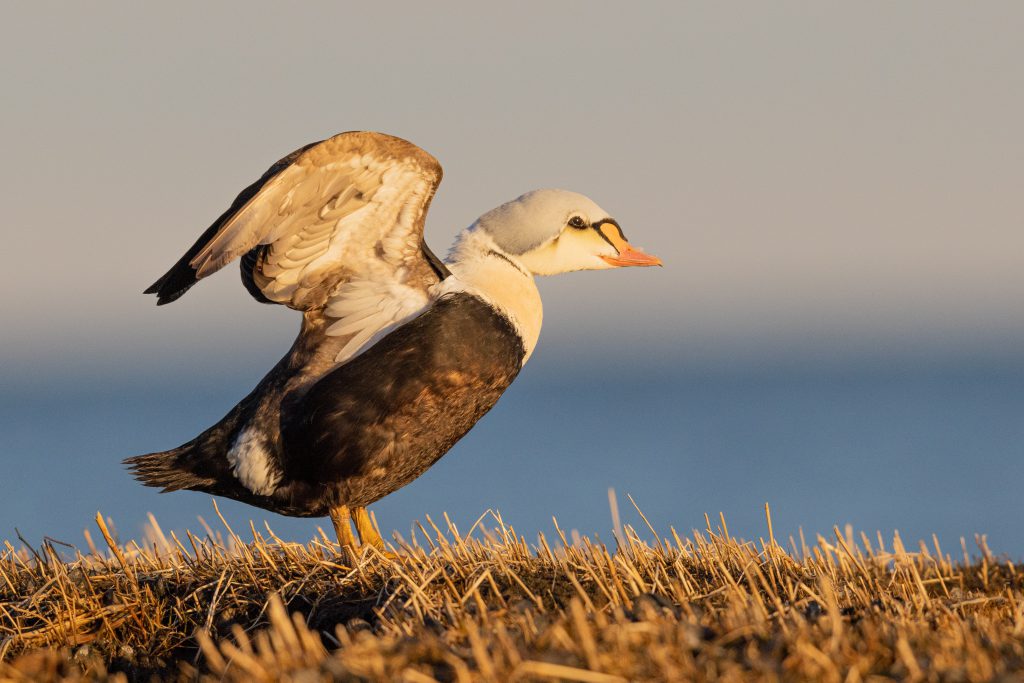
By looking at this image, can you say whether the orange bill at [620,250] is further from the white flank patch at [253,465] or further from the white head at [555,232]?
the white flank patch at [253,465]

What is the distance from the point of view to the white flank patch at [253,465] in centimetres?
638

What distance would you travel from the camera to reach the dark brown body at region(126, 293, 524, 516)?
243 inches

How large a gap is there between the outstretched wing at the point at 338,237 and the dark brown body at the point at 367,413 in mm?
212

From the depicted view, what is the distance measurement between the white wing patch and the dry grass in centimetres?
103

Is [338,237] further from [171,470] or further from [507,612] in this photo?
[507,612]

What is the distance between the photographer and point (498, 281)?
6.68m

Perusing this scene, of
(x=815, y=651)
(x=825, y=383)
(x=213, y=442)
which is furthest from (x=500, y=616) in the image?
(x=825, y=383)

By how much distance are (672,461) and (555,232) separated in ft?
228

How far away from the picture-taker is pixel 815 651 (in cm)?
344

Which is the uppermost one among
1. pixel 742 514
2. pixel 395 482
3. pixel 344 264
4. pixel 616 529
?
pixel 344 264

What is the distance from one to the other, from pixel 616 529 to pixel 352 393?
4.66ft

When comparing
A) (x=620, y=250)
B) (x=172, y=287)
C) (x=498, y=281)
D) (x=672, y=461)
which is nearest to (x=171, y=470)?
(x=172, y=287)

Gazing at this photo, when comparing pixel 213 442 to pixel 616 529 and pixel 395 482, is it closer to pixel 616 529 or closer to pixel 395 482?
pixel 395 482

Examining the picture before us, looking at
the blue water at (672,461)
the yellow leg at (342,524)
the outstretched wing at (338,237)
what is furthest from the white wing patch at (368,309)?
the blue water at (672,461)
